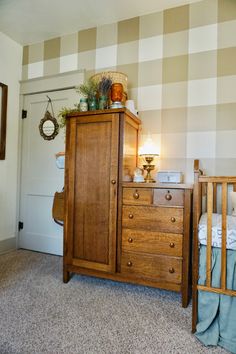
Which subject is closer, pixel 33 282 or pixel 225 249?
pixel 225 249

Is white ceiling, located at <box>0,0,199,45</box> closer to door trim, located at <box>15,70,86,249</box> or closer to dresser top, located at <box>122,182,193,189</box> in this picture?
door trim, located at <box>15,70,86,249</box>

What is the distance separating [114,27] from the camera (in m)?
2.57

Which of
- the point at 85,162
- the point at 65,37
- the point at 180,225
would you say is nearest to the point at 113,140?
the point at 85,162

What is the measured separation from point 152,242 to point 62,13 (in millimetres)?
2460

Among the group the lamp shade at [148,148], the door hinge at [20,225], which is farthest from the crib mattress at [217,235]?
the door hinge at [20,225]

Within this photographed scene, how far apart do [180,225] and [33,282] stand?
4.43ft

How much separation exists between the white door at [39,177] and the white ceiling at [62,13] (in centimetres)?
71

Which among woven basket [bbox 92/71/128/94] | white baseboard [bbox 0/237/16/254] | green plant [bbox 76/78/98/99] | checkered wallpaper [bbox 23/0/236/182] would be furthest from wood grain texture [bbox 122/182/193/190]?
white baseboard [bbox 0/237/16/254]

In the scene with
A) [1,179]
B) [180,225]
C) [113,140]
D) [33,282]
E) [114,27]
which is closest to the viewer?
[180,225]

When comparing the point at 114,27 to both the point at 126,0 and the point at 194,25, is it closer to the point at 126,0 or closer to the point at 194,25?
the point at 126,0

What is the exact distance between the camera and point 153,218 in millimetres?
1789

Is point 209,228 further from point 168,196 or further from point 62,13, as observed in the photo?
point 62,13

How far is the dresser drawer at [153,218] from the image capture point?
5.67 feet

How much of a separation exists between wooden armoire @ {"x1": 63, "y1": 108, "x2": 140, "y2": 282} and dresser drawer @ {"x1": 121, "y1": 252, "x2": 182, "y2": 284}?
0.29 ft
